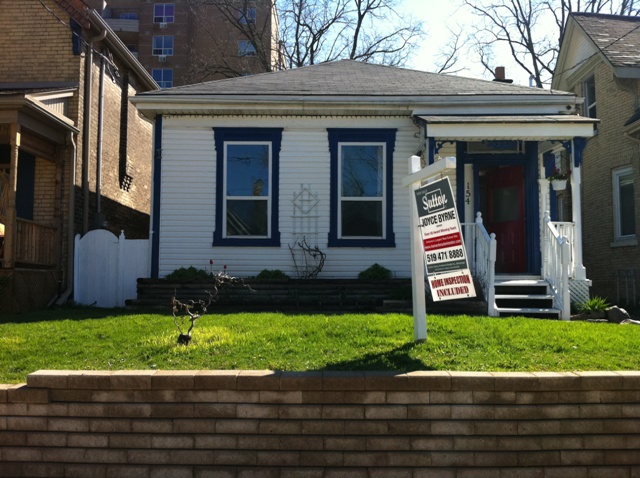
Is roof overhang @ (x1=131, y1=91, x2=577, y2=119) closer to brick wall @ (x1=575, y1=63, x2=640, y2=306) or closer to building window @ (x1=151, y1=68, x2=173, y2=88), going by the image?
brick wall @ (x1=575, y1=63, x2=640, y2=306)

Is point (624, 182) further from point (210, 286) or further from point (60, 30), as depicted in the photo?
point (60, 30)

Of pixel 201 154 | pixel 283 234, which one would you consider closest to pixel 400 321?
pixel 283 234

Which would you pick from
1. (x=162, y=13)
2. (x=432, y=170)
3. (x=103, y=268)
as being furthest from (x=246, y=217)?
(x=162, y=13)

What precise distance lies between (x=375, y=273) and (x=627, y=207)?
7.63 m

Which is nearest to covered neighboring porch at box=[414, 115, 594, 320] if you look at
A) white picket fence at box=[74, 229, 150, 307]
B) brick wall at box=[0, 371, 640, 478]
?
brick wall at box=[0, 371, 640, 478]

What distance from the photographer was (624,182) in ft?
50.7

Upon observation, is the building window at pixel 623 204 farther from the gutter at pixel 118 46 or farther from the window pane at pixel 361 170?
the gutter at pixel 118 46

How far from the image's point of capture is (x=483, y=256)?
10.1m

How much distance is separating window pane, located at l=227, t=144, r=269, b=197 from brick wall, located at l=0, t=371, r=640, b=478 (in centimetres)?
723

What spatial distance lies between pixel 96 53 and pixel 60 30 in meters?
0.91

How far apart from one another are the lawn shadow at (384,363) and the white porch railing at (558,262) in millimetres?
4552

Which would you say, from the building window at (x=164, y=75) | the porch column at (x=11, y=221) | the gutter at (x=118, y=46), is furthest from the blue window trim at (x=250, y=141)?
the building window at (x=164, y=75)

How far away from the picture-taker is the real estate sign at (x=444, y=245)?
5.50m

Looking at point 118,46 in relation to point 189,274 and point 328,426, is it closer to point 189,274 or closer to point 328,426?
point 189,274
